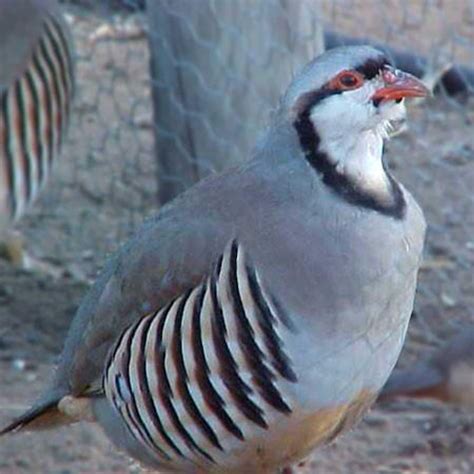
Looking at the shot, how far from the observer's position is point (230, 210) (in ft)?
10.4

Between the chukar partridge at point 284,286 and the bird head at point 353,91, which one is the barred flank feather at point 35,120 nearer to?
the chukar partridge at point 284,286

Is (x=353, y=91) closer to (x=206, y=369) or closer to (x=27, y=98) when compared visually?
(x=206, y=369)

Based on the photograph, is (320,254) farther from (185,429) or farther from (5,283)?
(5,283)

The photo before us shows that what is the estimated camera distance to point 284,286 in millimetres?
3088

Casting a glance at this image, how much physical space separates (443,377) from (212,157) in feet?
4.01

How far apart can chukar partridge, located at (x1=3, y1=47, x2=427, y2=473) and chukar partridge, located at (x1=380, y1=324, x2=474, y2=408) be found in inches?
40.2

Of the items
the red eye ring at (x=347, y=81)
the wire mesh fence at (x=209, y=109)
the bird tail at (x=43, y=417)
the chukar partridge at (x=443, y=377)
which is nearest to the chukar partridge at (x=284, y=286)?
the red eye ring at (x=347, y=81)

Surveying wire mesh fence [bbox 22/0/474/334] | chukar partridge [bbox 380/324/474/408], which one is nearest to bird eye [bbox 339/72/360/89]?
chukar partridge [bbox 380/324/474/408]

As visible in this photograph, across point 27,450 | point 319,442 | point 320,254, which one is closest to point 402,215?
point 320,254

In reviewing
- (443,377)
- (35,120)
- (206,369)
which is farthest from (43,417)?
(35,120)

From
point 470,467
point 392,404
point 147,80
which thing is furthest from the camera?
point 147,80

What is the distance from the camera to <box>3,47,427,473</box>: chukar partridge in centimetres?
306

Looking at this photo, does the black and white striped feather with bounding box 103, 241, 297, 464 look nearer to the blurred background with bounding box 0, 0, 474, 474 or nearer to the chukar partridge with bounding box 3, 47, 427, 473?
the chukar partridge with bounding box 3, 47, 427, 473

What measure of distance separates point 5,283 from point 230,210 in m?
2.35
